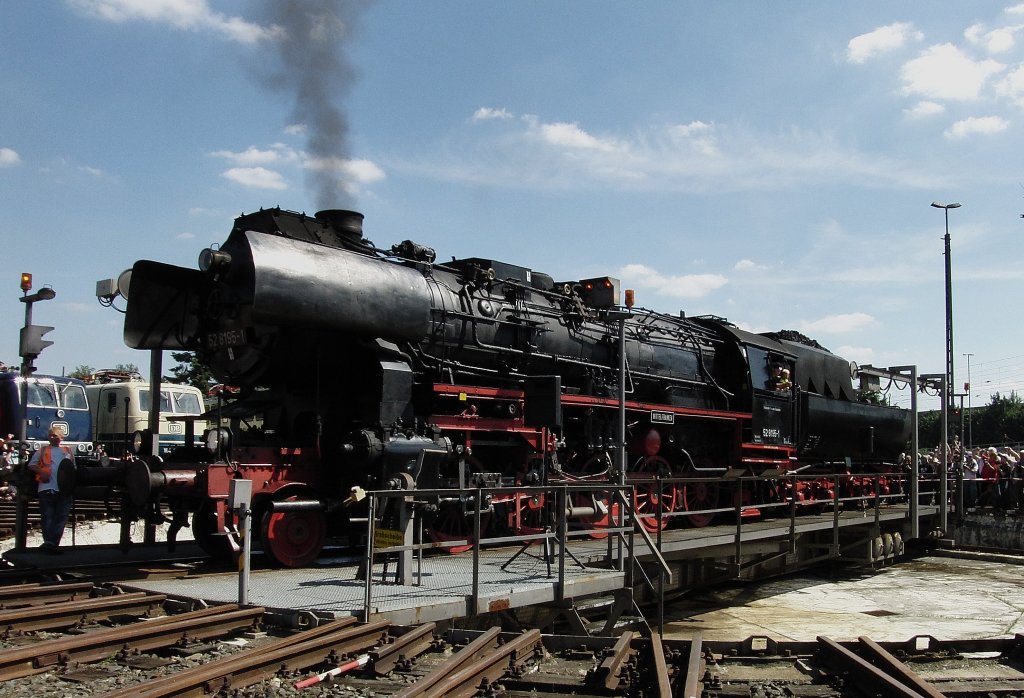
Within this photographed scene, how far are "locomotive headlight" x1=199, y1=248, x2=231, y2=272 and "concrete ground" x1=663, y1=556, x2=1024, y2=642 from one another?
22.4 ft

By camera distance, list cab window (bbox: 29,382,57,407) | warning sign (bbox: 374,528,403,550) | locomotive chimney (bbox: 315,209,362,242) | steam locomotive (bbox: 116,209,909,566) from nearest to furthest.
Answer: warning sign (bbox: 374,528,403,550)
steam locomotive (bbox: 116,209,909,566)
locomotive chimney (bbox: 315,209,362,242)
cab window (bbox: 29,382,57,407)

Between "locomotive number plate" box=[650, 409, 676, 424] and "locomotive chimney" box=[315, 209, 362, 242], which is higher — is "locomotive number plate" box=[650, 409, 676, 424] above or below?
below

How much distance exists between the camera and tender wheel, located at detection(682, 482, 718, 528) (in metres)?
15.3

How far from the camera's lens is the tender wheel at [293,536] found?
9406 mm

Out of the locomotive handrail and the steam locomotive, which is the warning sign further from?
the steam locomotive

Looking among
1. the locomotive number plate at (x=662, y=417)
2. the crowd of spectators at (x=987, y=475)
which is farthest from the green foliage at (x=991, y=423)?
the locomotive number plate at (x=662, y=417)

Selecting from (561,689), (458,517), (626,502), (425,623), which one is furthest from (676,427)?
(561,689)

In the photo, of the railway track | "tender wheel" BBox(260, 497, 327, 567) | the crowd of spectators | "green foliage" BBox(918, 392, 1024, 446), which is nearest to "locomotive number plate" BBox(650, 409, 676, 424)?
Answer: "tender wheel" BBox(260, 497, 327, 567)

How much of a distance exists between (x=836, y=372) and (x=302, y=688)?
701 inches

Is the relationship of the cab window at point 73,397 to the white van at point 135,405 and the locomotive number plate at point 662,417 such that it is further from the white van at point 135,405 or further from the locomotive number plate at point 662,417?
the locomotive number plate at point 662,417

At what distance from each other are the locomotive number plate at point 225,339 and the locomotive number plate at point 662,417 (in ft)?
22.6

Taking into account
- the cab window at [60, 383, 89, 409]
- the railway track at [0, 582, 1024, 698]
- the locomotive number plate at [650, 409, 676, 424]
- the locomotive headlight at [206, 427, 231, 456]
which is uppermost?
the cab window at [60, 383, 89, 409]

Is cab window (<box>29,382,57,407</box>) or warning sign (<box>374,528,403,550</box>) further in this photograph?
cab window (<box>29,382,57,407</box>)

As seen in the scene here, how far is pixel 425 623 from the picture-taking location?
7234 millimetres
